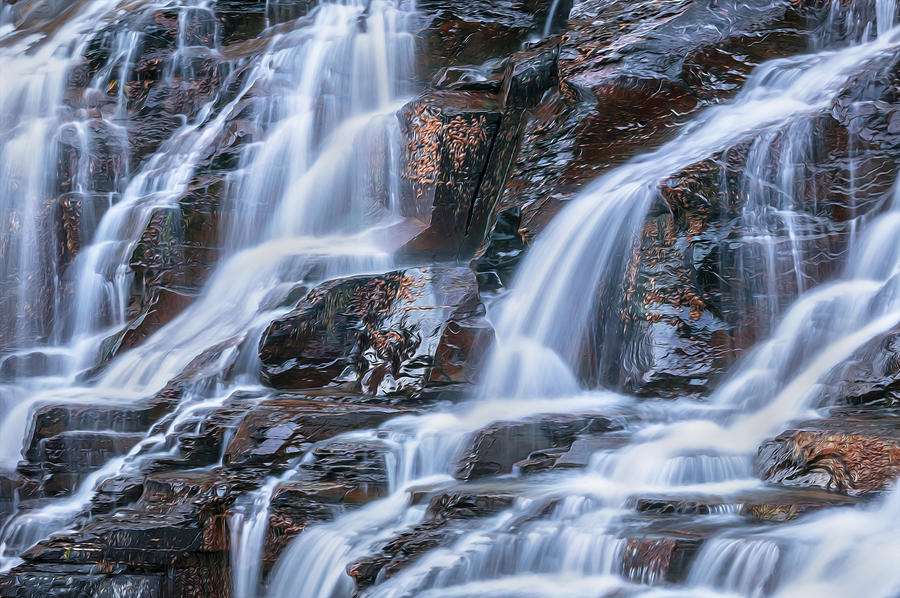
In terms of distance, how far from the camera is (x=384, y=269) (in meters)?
8.84

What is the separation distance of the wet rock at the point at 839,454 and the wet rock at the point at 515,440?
1153 millimetres

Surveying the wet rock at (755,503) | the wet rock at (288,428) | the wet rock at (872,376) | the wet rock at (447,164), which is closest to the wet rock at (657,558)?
the wet rock at (755,503)

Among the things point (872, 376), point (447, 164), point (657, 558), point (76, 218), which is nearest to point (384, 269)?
point (447, 164)

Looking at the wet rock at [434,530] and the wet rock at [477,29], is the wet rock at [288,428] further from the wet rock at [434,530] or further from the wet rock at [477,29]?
the wet rock at [477,29]

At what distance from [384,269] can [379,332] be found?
51.5 inches

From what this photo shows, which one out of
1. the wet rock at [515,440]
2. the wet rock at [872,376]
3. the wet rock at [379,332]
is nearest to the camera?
the wet rock at [872,376]

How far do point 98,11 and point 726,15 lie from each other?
26.8 ft

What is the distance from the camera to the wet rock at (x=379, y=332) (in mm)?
7293

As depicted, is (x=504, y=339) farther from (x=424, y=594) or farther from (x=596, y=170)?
(x=424, y=594)

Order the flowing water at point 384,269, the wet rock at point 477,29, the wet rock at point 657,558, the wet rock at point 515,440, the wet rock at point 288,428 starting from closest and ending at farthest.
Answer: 1. the wet rock at point 657,558
2. the flowing water at point 384,269
3. the wet rock at point 515,440
4. the wet rock at point 288,428
5. the wet rock at point 477,29

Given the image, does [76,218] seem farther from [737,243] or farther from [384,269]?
[737,243]

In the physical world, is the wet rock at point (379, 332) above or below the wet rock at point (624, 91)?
below

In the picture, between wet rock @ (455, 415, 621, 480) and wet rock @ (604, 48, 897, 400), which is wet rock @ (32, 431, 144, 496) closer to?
wet rock @ (455, 415, 621, 480)

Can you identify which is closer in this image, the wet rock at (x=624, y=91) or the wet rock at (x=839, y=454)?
the wet rock at (x=839, y=454)
